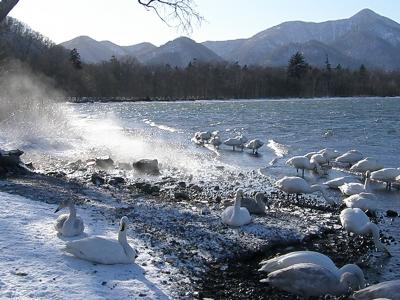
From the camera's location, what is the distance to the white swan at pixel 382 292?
22.5ft

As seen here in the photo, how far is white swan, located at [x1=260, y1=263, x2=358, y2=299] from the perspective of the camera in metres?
7.39

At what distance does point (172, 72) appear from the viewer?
121 meters

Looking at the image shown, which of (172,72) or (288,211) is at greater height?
(172,72)

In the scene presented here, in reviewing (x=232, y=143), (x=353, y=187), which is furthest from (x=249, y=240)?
(x=232, y=143)

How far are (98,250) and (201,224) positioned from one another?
351 centimetres

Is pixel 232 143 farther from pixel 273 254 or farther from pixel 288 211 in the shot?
pixel 273 254

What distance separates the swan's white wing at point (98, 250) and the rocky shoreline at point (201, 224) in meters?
0.73

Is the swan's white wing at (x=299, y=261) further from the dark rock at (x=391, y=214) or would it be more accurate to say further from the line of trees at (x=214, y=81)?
the line of trees at (x=214, y=81)

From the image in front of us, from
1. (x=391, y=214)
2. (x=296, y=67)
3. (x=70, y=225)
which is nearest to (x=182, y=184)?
(x=391, y=214)

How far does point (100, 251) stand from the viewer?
7.32 metres

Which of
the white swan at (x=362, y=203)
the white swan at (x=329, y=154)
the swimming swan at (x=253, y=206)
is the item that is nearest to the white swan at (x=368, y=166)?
the white swan at (x=329, y=154)

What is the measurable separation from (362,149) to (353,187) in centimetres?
1432

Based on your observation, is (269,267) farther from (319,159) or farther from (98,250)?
(319,159)

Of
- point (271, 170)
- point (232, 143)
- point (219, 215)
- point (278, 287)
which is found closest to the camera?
point (278, 287)
